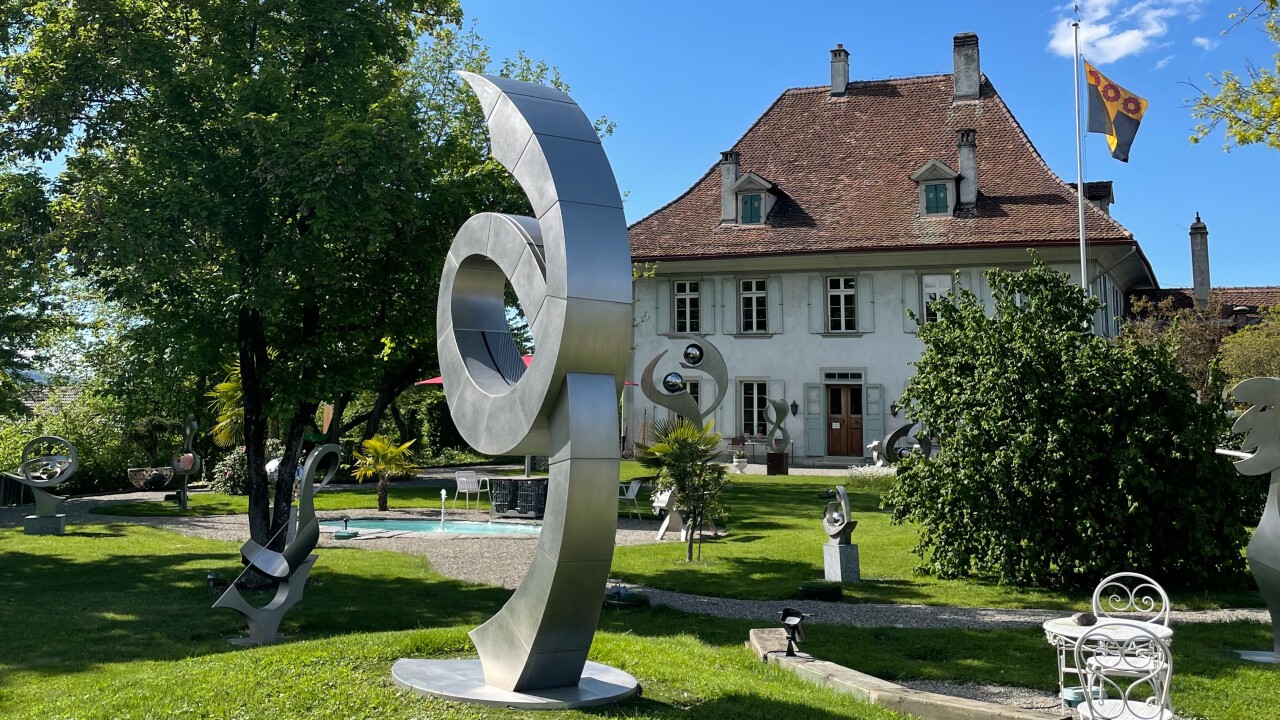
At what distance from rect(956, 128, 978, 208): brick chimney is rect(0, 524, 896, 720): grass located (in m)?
21.3

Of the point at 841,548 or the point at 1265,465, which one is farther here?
the point at 841,548

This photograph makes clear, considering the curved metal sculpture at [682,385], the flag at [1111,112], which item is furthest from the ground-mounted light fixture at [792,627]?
the flag at [1111,112]

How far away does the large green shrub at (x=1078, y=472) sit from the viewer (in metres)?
11.0

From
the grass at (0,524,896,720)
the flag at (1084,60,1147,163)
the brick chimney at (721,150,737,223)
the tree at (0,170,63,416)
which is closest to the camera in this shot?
the grass at (0,524,896,720)

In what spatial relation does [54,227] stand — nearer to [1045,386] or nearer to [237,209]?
[237,209]

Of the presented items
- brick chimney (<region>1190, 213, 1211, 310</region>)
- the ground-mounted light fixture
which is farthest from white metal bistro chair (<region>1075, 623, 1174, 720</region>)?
brick chimney (<region>1190, 213, 1211, 310</region>)

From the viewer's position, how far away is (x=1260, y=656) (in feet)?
26.6

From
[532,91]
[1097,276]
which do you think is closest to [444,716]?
[532,91]

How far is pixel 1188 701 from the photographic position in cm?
679

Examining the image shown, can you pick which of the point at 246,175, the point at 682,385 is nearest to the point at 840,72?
the point at 682,385

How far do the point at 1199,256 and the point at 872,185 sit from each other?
25.4 m

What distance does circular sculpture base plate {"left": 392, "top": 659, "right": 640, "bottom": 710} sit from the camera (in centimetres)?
602

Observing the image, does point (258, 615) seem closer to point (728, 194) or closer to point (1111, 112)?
point (1111, 112)

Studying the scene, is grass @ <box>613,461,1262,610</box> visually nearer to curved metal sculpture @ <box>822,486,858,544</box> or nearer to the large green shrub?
the large green shrub
